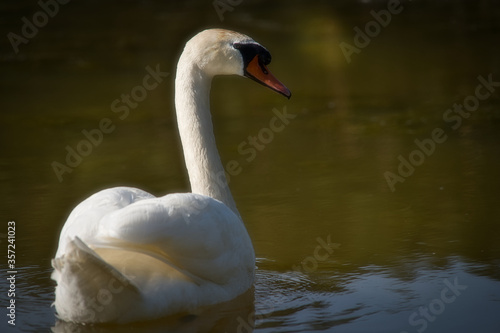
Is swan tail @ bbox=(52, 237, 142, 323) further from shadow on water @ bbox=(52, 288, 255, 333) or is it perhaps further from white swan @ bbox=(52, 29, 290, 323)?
shadow on water @ bbox=(52, 288, 255, 333)

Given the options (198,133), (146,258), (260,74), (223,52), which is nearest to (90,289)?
(146,258)

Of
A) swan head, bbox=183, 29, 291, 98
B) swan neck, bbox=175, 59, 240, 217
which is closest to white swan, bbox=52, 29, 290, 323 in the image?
swan neck, bbox=175, 59, 240, 217

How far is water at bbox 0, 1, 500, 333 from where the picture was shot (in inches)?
198

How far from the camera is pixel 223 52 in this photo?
5586 mm

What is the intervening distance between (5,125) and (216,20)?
6.94 meters

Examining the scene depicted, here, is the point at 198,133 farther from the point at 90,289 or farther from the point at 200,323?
the point at 90,289

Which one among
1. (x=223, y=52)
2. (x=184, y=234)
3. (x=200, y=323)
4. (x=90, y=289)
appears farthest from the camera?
(x=223, y=52)

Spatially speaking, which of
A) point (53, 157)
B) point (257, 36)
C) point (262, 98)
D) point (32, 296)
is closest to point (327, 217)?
point (32, 296)

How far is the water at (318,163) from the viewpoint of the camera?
16.5ft

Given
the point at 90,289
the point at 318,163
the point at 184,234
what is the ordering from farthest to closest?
the point at 318,163, the point at 184,234, the point at 90,289

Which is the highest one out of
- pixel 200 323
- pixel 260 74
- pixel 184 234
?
pixel 260 74

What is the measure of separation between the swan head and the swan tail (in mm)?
1767

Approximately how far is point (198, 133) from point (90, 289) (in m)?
1.68

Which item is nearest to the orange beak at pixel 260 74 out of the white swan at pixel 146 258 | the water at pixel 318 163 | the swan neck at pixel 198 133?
the swan neck at pixel 198 133
